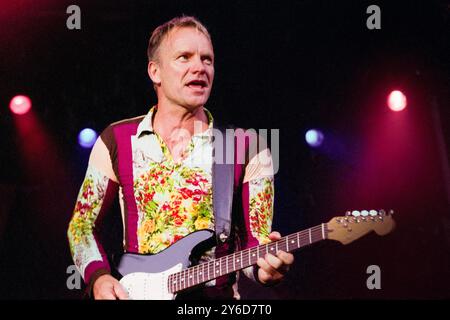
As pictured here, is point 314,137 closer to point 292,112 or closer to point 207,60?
point 292,112

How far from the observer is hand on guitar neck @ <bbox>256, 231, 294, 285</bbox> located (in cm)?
276

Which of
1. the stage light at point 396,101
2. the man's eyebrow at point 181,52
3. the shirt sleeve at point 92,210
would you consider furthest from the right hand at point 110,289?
the stage light at point 396,101

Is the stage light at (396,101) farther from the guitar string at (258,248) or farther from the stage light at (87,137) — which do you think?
the stage light at (87,137)

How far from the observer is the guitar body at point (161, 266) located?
287 centimetres

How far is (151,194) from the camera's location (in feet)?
10.1

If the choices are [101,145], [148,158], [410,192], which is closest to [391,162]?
[410,192]

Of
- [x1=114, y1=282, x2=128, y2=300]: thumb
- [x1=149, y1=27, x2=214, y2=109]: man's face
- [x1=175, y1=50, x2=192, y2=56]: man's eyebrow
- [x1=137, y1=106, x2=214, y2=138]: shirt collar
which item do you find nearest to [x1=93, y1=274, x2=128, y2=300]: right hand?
[x1=114, y1=282, x2=128, y2=300]: thumb

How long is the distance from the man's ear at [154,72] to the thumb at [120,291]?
3.57 ft

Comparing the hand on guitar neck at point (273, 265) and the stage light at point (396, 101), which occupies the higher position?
the stage light at point (396, 101)

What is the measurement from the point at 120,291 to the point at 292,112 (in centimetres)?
137

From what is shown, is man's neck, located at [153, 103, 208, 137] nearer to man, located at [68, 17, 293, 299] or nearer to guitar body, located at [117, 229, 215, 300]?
man, located at [68, 17, 293, 299]

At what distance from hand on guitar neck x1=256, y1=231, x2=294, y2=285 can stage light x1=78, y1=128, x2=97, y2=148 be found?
122 centimetres

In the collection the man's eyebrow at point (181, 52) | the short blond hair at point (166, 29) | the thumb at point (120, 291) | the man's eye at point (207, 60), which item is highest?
the short blond hair at point (166, 29)

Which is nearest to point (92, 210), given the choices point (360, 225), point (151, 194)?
point (151, 194)
